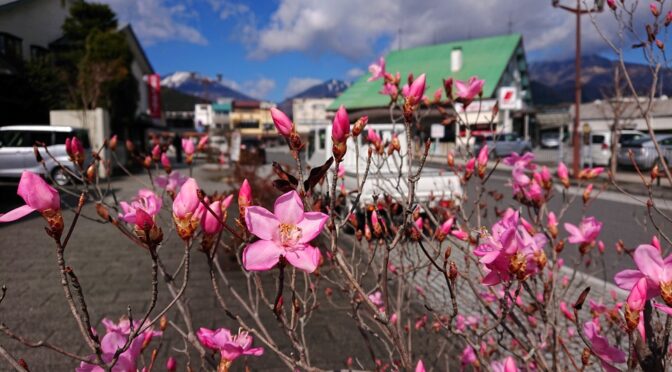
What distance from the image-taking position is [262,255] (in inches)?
35.1

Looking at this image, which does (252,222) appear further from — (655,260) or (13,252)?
(13,252)

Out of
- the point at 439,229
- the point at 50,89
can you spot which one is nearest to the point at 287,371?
the point at 439,229

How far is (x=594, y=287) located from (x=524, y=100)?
31.9 m

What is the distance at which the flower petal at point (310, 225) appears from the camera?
2.93ft

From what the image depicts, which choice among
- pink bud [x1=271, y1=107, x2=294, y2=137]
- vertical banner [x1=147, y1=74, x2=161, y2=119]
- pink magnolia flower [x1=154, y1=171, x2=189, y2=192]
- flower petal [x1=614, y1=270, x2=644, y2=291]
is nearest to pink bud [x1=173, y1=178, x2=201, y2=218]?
pink bud [x1=271, y1=107, x2=294, y2=137]

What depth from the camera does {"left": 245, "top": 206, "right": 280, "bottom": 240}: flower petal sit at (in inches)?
35.4

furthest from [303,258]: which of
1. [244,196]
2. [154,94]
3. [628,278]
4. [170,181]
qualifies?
[154,94]

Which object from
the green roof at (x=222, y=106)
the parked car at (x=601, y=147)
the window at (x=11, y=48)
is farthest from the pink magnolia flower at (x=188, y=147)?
the green roof at (x=222, y=106)

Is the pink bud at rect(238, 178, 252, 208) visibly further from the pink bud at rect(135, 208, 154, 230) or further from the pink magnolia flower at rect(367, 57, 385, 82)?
the pink magnolia flower at rect(367, 57, 385, 82)

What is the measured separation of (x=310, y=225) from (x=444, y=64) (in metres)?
31.8

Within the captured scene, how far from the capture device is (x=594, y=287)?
13.5ft

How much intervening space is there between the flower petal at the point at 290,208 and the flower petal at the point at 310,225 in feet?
0.04

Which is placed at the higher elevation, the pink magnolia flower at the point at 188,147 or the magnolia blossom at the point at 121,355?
the pink magnolia flower at the point at 188,147

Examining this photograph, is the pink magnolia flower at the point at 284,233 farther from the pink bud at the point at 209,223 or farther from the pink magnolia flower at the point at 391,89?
the pink magnolia flower at the point at 391,89
